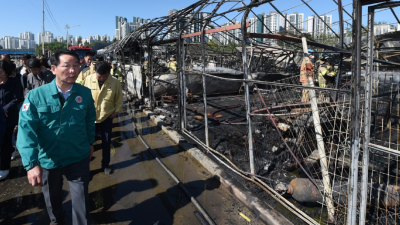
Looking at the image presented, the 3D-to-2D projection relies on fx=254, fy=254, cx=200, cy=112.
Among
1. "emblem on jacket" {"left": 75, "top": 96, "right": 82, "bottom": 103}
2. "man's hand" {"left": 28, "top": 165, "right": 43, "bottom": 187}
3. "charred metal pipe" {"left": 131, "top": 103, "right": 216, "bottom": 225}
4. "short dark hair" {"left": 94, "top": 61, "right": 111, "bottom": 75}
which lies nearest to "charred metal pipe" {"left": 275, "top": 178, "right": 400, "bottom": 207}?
"charred metal pipe" {"left": 131, "top": 103, "right": 216, "bottom": 225}

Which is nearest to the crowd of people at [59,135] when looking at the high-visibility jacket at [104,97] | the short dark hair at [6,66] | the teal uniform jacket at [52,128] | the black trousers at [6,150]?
the teal uniform jacket at [52,128]

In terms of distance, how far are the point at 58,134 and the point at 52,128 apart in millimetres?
81

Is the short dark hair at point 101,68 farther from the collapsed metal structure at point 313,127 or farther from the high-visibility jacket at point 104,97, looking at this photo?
the collapsed metal structure at point 313,127

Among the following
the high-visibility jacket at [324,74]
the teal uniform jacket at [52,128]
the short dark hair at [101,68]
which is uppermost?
the high-visibility jacket at [324,74]

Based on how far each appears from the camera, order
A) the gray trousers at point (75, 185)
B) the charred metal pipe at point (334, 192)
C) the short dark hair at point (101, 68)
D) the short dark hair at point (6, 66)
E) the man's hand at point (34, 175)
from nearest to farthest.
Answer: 1. the man's hand at point (34, 175)
2. the gray trousers at point (75, 185)
3. the charred metal pipe at point (334, 192)
4. the short dark hair at point (6, 66)
5. the short dark hair at point (101, 68)

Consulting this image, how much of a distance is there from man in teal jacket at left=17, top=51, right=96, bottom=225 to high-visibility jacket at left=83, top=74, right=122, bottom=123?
5.40 ft

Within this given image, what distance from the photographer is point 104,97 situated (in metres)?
4.44

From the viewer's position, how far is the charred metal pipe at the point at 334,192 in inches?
128

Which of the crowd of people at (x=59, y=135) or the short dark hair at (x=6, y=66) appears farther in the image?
the short dark hair at (x=6, y=66)

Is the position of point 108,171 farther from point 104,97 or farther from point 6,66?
point 6,66

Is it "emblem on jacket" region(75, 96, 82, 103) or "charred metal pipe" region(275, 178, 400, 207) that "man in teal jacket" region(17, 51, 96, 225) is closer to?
"emblem on jacket" region(75, 96, 82, 103)

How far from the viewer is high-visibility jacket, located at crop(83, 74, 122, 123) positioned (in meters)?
4.40

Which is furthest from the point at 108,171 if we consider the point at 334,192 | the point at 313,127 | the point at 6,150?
the point at 313,127

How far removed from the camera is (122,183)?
4223 mm
